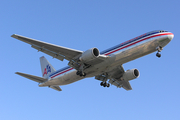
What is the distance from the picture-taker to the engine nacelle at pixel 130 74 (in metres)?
35.8

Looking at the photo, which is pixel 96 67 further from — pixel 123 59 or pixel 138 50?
pixel 138 50

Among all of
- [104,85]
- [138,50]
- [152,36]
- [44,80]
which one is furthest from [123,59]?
[44,80]

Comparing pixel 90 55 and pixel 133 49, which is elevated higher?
pixel 133 49

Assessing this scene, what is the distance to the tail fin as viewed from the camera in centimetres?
3941

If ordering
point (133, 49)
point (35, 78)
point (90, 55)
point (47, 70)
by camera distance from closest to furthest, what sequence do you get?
point (90, 55) < point (133, 49) < point (35, 78) < point (47, 70)

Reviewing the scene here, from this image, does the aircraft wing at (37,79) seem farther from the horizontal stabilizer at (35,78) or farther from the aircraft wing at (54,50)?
the aircraft wing at (54,50)

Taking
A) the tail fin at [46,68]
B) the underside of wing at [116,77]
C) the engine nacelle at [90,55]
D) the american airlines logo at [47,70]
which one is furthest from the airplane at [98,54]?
the american airlines logo at [47,70]

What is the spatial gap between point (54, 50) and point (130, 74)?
1267 cm

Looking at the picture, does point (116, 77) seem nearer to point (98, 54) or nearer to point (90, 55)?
→ point (98, 54)

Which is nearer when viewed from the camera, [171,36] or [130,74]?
[171,36]

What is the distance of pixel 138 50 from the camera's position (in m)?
28.5

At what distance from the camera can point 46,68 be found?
135ft

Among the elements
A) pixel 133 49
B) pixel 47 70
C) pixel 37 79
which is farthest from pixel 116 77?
pixel 37 79

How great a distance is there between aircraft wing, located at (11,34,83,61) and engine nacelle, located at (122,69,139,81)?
9452 mm
